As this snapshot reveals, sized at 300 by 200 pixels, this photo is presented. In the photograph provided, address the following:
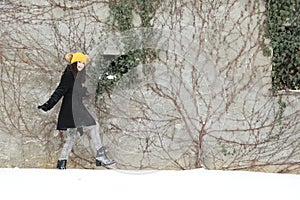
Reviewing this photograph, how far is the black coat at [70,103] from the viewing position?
4.62m

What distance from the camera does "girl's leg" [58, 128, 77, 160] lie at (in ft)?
15.6

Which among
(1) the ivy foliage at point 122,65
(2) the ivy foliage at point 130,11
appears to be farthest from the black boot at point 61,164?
(2) the ivy foliage at point 130,11

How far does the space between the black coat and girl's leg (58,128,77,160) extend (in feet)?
0.27

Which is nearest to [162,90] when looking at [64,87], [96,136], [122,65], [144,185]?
[122,65]

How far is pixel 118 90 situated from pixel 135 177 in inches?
44.2

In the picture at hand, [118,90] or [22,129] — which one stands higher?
[118,90]

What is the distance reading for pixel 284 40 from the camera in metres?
4.96

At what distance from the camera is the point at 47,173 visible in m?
4.35

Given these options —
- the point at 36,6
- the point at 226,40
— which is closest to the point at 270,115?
the point at 226,40

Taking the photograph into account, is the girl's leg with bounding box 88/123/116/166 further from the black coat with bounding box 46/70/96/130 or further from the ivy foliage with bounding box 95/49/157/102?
the ivy foliage with bounding box 95/49/157/102

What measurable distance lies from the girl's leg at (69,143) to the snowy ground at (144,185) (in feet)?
1.06

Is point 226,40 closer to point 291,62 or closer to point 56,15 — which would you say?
point 291,62

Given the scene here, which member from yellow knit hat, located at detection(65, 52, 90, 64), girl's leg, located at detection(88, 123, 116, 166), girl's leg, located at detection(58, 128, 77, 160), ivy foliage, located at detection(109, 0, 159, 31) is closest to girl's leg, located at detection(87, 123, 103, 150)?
girl's leg, located at detection(88, 123, 116, 166)

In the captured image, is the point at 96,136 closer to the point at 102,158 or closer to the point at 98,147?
the point at 98,147
